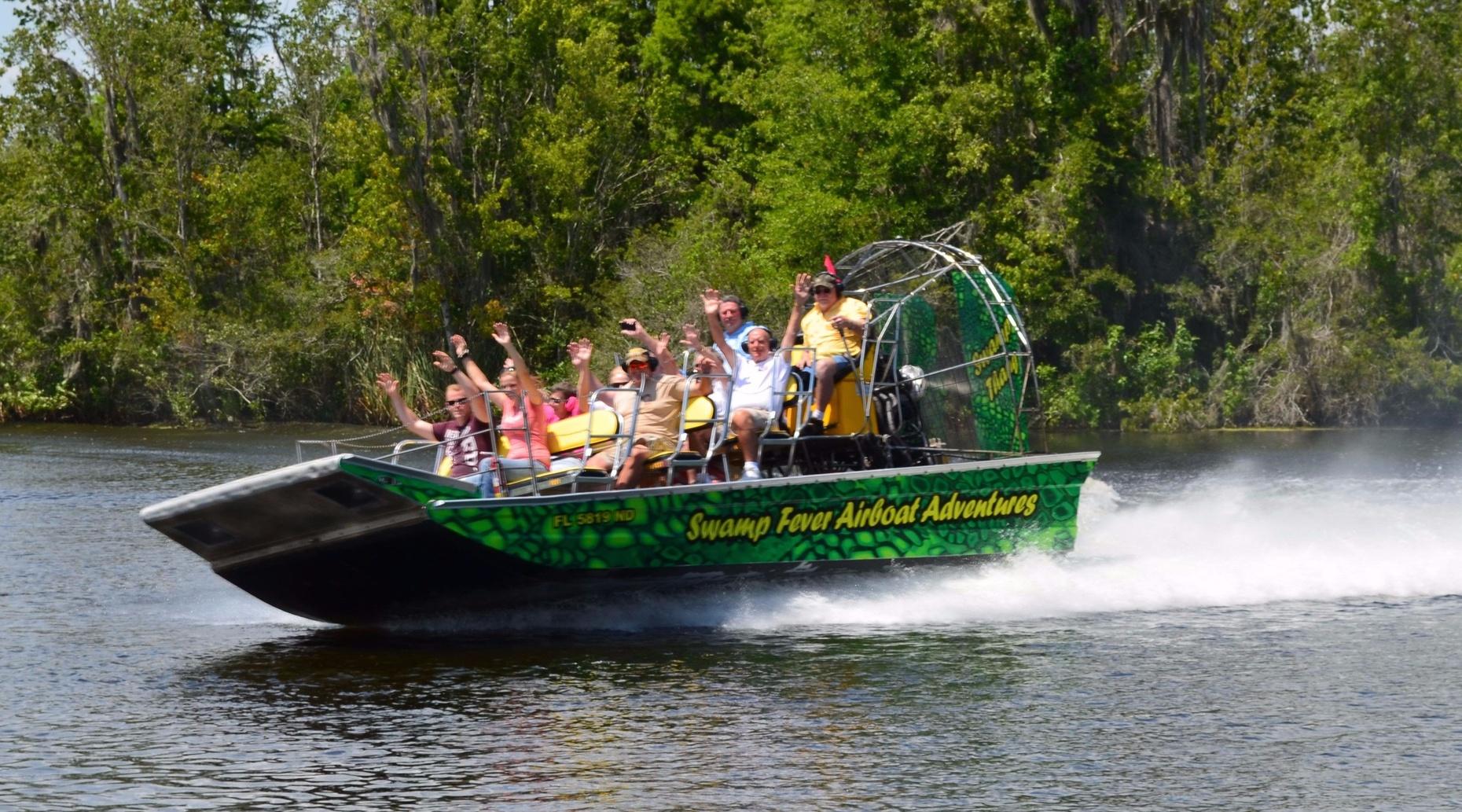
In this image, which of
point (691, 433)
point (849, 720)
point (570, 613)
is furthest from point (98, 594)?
point (849, 720)

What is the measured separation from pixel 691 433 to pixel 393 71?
35213 mm

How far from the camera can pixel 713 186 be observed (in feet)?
158

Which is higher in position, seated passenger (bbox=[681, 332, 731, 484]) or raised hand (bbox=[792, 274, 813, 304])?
raised hand (bbox=[792, 274, 813, 304])

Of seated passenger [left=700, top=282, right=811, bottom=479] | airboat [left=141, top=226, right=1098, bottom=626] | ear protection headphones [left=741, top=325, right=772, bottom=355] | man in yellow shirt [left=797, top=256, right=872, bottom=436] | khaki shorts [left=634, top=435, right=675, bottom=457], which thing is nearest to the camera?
airboat [left=141, top=226, right=1098, bottom=626]

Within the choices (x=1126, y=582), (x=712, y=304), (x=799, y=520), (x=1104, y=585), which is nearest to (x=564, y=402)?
(x=712, y=304)

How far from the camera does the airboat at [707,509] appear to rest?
1225 cm

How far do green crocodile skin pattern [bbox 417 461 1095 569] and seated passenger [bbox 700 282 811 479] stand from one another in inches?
16.8

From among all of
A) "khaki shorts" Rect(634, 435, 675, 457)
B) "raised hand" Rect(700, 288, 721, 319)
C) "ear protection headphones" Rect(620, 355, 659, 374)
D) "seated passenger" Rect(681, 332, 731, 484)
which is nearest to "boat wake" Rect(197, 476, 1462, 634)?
"seated passenger" Rect(681, 332, 731, 484)

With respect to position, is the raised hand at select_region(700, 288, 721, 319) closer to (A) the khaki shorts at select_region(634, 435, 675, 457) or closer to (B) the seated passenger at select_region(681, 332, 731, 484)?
(B) the seated passenger at select_region(681, 332, 731, 484)

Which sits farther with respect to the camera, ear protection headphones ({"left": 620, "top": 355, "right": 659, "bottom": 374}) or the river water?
ear protection headphones ({"left": 620, "top": 355, "right": 659, "bottom": 374})

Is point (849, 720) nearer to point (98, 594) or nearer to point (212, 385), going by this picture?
point (98, 594)

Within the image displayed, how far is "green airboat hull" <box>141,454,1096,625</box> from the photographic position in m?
12.1

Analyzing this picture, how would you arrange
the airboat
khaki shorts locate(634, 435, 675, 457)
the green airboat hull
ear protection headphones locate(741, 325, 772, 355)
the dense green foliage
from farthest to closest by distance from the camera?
the dense green foliage
ear protection headphones locate(741, 325, 772, 355)
khaki shorts locate(634, 435, 675, 457)
the airboat
the green airboat hull

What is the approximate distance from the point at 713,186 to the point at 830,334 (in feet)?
112
